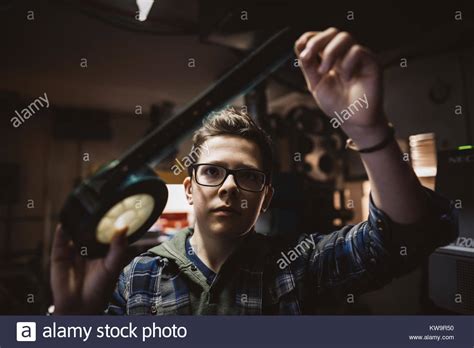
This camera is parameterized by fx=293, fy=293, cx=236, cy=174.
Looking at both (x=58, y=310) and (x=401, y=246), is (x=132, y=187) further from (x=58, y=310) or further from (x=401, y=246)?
(x=401, y=246)

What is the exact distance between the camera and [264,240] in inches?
34.6

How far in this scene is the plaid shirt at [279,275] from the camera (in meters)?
0.74

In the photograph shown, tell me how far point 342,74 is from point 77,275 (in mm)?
773

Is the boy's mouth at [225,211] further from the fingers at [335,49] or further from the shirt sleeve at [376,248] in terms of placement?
the fingers at [335,49]

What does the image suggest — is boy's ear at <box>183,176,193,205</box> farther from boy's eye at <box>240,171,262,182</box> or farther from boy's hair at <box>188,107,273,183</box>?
boy's eye at <box>240,171,262,182</box>

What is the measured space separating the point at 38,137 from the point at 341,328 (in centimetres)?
313

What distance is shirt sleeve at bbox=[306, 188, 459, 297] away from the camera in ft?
2.16

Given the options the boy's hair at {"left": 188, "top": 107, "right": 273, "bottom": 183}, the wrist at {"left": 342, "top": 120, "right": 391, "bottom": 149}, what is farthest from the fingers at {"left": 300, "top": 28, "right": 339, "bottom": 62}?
the boy's hair at {"left": 188, "top": 107, "right": 273, "bottom": 183}

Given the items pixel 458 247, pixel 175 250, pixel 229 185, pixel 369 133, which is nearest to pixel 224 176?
pixel 229 185

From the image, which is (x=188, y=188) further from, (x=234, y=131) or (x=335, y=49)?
(x=335, y=49)

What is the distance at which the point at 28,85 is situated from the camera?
211cm

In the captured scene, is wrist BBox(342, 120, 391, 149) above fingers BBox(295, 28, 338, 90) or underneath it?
underneath

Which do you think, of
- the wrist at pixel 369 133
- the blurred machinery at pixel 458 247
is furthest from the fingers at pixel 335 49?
the blurred machinery at pixel 458 247

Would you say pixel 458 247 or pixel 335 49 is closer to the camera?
pixel 335 49
